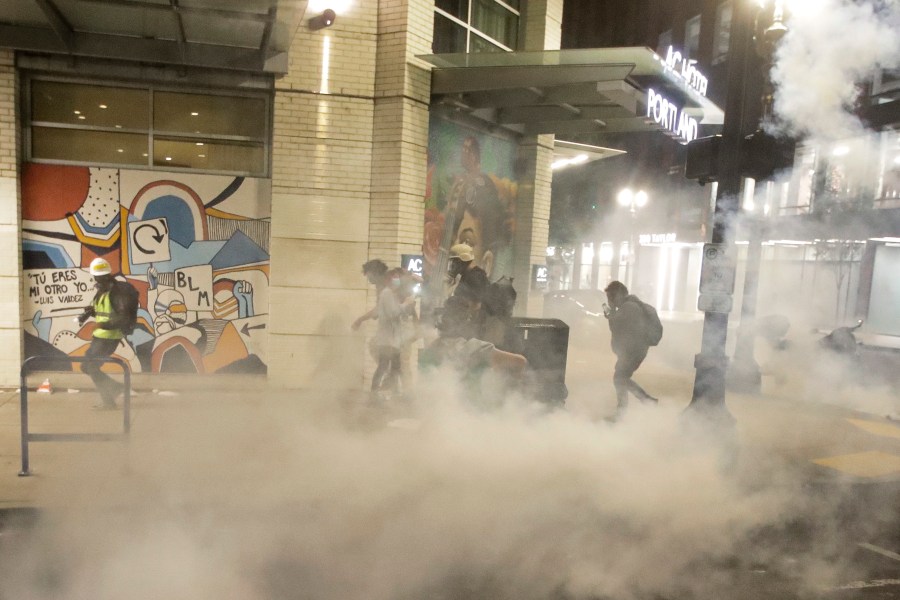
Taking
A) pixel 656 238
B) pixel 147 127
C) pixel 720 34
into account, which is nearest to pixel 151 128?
pixel 147 127

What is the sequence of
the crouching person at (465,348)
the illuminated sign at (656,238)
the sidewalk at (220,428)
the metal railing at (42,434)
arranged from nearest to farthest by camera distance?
the metal railing at (42,434)
the sidewalk at (220,428)
the crouching person at (465,348)
the illuminated sign at (656,238)

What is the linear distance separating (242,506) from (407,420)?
246 centimetres

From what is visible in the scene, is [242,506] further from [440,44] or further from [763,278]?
[763,278]

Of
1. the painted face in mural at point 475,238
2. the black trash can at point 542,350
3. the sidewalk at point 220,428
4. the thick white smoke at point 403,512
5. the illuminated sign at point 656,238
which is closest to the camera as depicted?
the thick white smoke at point 403,512

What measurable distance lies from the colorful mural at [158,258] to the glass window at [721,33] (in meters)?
23.4

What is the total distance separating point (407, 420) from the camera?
661 cm

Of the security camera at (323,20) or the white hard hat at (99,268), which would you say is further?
the security camera at (323,20)

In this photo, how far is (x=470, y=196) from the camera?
9414mm

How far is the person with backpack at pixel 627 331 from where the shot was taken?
23.4 feet

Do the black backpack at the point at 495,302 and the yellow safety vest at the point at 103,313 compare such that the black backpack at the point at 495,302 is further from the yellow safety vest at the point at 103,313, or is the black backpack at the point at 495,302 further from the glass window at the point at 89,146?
the glass window at the point at 89,146

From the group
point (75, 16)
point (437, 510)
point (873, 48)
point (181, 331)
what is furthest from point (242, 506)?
point (873, 48)

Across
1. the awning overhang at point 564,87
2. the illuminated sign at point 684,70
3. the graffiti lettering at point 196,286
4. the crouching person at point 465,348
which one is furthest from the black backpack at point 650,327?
the graffiti lettering at point 196,286

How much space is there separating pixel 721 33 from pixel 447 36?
21.1 metres

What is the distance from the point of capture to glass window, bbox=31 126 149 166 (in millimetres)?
7434
